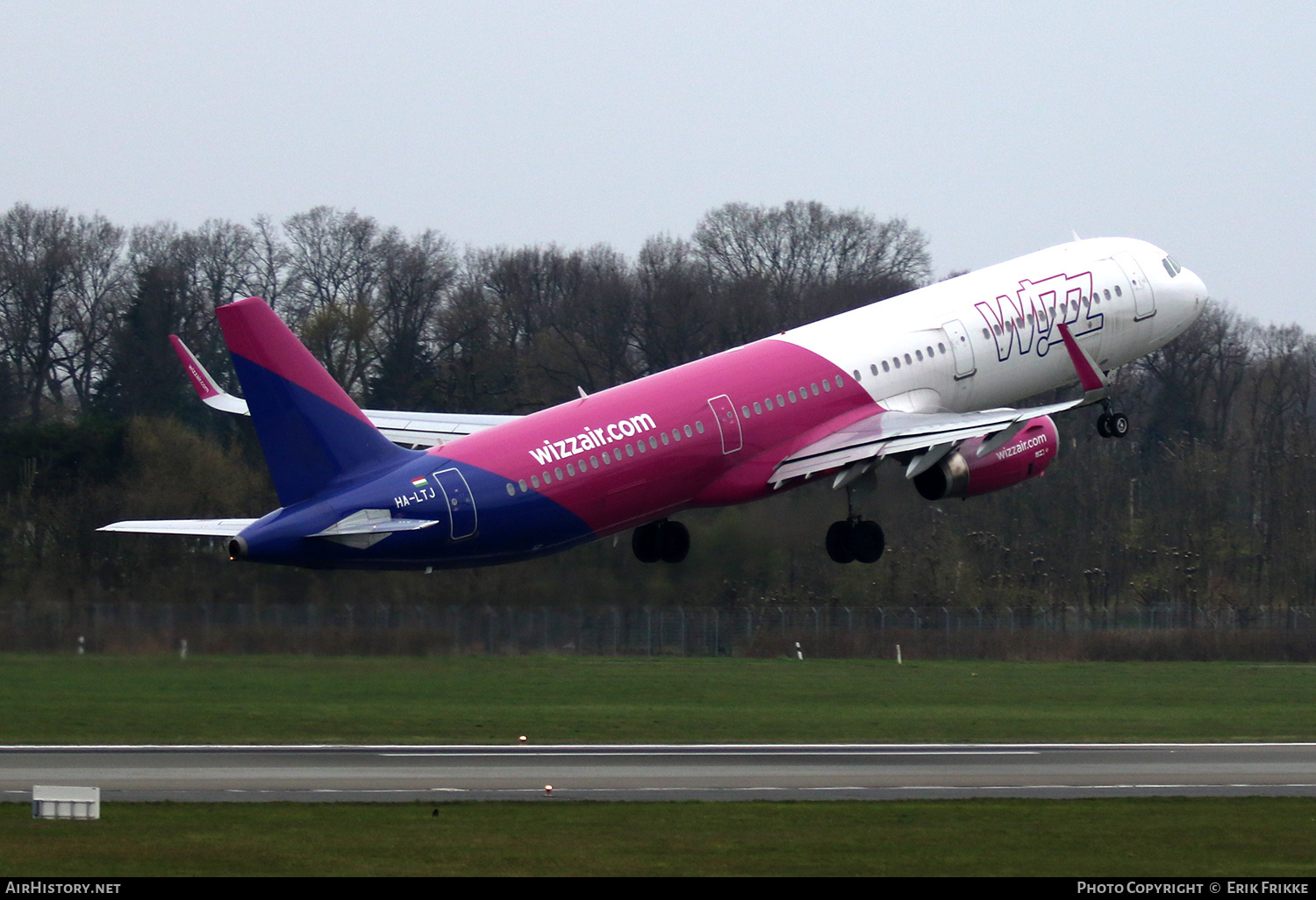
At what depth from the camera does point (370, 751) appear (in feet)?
145

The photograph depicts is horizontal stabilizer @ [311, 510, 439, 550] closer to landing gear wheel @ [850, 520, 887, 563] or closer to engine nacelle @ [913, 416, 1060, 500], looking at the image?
landing gear wheel @ [850, 520, 887, 563]

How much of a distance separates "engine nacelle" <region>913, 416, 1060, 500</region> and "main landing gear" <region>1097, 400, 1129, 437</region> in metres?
4.06

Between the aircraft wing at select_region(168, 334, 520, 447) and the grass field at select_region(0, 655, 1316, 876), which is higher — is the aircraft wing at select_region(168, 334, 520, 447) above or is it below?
above

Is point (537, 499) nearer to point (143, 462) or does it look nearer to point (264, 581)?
point (264, 581)

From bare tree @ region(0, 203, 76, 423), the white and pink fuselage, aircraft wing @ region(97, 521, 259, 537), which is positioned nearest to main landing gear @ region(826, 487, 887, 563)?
the white and pink fuselage

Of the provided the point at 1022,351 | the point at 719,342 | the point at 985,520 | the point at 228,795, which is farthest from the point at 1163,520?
the point at 228,795

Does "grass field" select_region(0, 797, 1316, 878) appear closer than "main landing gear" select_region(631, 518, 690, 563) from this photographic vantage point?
Yes

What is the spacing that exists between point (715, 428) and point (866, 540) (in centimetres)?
539

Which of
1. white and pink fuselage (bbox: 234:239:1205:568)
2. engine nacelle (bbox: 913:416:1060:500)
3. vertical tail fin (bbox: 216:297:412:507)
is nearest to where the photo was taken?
vertical tail fin (bbox: 216:297:412:507)

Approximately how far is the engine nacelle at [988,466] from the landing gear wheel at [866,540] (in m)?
1.39

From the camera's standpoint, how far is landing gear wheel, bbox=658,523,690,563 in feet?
152

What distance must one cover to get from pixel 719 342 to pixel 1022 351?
33.9m

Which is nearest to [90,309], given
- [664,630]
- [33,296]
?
[33,296]

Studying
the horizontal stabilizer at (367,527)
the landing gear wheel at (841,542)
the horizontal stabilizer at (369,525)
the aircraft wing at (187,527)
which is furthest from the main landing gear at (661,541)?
the aircraft wing at (187,527)
